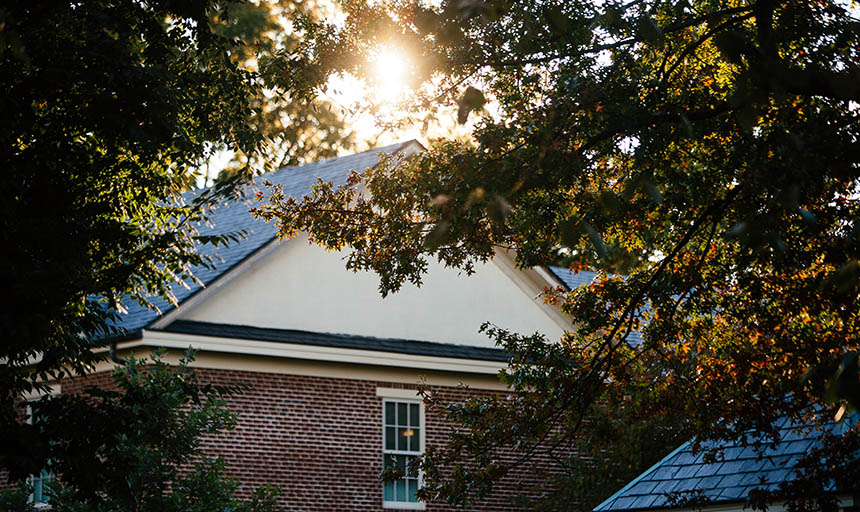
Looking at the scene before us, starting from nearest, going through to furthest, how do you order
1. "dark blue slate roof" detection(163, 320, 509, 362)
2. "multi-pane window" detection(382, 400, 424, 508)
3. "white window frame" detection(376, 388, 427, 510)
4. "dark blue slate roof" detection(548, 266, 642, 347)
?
"dark blue slate roof" detection(163, 320, 509, 362) < "white window frame" detection(376, 388, 427, 510) < "multi-pane window" detection(382, 400, 424, 508) < "dark blue slate roof" detection(548, 266, 642, 347)

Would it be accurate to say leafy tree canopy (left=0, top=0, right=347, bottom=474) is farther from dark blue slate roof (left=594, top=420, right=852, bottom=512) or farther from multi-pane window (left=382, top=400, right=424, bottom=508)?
multi-pane window (left=382, top=400, right=424, bottom=508)

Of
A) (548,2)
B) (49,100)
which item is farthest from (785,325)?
(49,100)

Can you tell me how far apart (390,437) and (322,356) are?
2.26m

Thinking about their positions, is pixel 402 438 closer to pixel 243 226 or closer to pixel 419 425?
pixel 419 425

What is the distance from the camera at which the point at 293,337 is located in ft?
66.2

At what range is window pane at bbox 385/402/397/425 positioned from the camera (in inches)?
838

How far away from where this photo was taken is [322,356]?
800 inches

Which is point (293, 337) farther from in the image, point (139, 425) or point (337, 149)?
point (337, 149)

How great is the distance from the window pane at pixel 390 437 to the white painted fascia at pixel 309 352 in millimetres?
1269

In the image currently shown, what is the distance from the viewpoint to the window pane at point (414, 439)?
21406mm

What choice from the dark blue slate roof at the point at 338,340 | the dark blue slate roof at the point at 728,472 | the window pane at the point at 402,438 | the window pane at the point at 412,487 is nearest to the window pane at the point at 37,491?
the dark blue slate roof at the point at 338,340

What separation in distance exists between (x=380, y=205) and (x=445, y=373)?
10649 millimetres

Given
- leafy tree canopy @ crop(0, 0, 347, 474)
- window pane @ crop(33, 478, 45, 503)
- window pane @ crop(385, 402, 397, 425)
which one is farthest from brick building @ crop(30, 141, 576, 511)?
leafy tree canopy @ crop(0, 0, 347, 474)

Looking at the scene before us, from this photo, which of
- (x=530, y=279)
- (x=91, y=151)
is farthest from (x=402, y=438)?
(x=91, y=151)
